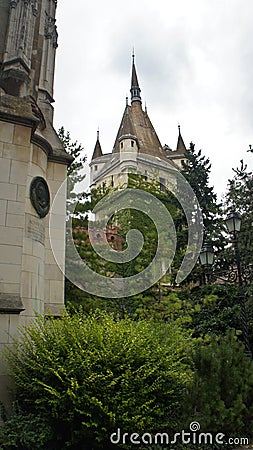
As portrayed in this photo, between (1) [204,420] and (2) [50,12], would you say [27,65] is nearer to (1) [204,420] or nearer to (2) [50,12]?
(2) [50,12]

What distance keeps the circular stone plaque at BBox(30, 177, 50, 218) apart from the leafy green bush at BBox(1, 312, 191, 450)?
2.82 metres

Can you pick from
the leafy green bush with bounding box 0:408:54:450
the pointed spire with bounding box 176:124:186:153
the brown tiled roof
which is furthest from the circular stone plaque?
the pointed spire with bounding box 176:124:186:153

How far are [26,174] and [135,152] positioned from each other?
4321 cm

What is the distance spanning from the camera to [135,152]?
49344 mm

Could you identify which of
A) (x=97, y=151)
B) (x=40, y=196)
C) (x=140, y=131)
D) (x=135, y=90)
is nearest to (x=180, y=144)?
(x=140, y=131)

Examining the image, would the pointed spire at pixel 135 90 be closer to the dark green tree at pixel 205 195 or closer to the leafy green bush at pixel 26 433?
the dark green tree at pixel 205 195

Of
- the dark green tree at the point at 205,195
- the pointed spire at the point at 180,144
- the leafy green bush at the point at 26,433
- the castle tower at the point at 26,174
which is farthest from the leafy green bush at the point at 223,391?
the pointed spire at the point at 180,144

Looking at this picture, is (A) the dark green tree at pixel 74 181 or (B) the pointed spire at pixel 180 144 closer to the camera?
(A) the dark green tree at pixel 74 181

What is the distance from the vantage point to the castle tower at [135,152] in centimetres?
4641

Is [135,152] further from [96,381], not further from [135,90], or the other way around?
[96,381]

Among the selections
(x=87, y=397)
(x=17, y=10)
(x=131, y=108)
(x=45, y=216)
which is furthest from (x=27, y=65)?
(x=131, y=108)

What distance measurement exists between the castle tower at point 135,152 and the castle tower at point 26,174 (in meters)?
29.1

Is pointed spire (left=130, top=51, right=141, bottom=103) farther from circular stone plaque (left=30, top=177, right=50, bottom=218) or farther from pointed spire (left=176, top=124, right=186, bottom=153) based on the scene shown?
circular stone plaque (left=30, top=177, right=50, bottom=218)

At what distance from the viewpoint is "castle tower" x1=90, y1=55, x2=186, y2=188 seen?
46.4 metres
